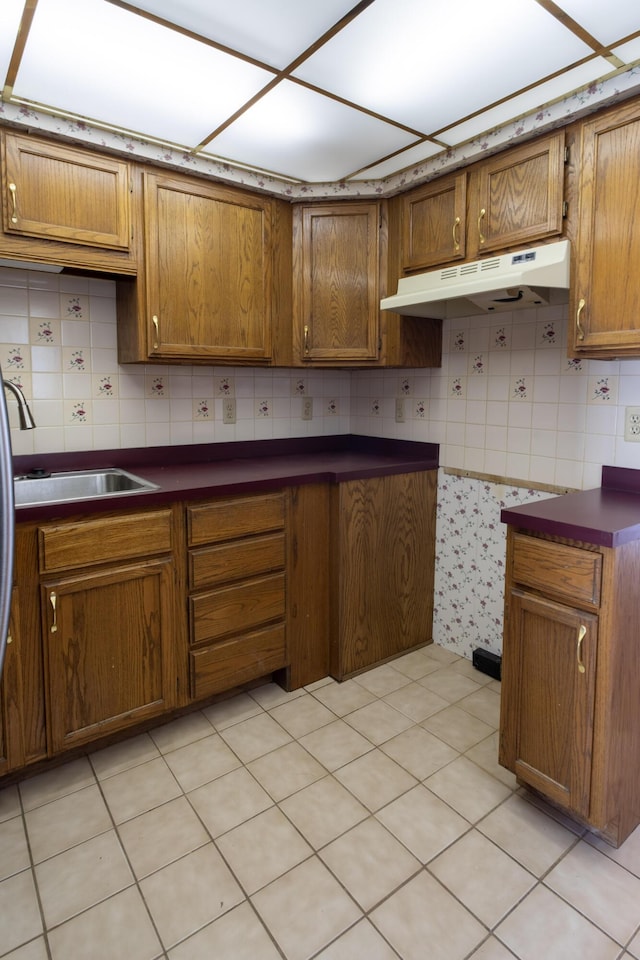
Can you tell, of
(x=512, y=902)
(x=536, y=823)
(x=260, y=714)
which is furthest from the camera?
(x=260, y=714)

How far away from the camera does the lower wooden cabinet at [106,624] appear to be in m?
1.69

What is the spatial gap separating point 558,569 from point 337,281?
155 cm

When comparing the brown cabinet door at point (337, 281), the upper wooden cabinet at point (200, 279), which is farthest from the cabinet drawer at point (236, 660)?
the brown cabinet door at point (337, 281)

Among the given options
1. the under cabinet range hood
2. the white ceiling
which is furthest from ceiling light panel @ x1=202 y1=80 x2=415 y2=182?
the under cabinet range hood

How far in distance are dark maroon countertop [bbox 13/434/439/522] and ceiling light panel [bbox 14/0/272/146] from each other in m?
1.17

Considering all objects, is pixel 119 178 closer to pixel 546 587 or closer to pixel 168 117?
pixel 168 117

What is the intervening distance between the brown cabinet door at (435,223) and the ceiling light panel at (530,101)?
171 mm

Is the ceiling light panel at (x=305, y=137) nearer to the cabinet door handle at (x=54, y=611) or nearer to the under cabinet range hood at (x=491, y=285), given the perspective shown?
the under cabinet range hood at (x=491, y=285)

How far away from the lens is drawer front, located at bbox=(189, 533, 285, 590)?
197cm

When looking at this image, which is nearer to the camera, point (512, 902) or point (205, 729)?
point (512, 902)

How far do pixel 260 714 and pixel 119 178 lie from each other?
1.98 metres

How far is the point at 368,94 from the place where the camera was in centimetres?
166

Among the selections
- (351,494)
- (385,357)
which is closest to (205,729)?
(351,494)

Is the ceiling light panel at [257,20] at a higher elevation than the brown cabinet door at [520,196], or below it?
higher
